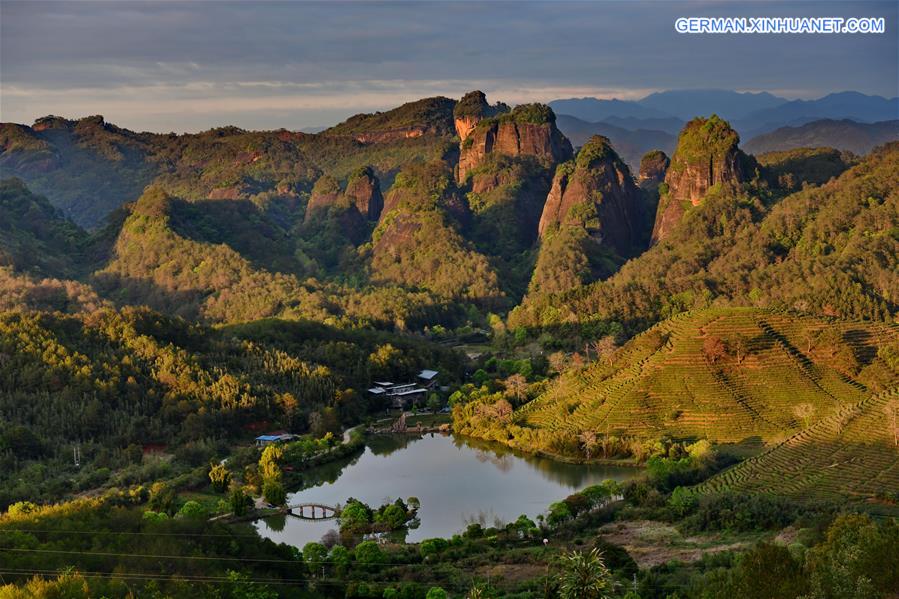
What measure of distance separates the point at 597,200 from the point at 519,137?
19498 millimetres

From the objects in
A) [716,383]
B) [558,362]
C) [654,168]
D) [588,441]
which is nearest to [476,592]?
[588,441]

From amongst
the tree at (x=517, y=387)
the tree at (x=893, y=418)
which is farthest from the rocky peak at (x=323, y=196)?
the tree at (x=893, y=418)

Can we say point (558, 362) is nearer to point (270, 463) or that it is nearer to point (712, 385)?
point (712, 385)

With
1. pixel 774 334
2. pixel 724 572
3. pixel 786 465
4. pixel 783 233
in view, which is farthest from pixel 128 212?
pixel 724 572

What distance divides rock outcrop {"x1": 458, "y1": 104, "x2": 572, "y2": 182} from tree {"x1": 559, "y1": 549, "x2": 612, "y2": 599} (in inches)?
3856

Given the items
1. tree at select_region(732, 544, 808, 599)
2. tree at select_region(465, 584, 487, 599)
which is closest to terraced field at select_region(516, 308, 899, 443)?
tree at select_region(465, 584, 487, 599)

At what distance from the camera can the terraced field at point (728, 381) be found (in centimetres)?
5453

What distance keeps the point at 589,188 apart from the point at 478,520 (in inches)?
2775

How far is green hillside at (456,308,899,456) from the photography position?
54.4m

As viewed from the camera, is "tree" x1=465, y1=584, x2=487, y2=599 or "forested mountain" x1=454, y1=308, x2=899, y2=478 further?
"forested mountain" x1=454, y1=308, x2=899, y2=478

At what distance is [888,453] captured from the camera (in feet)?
151

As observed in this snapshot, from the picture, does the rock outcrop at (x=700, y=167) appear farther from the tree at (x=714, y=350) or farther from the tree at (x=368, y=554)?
the tree at (x=368, y=554)

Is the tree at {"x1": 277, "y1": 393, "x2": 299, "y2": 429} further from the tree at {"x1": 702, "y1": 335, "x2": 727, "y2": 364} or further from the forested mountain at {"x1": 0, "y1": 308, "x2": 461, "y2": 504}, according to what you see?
the tree at {"x1": 702, "y1": 335, "x2": 727, "y2": 364}

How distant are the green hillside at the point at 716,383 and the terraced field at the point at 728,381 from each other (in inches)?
2.0
